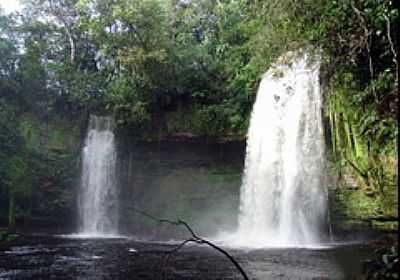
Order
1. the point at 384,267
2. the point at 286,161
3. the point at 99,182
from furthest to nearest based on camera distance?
1. the point at 99,182
2. the point at 286,161
3. the point at 384,267

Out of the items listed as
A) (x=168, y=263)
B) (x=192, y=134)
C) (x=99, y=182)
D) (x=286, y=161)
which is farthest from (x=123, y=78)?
(x=168, y=263)

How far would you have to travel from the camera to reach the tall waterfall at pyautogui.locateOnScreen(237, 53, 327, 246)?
1478cm

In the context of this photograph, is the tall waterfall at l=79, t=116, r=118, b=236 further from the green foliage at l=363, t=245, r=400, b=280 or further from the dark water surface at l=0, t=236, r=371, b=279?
the green foliage at l=363, t=245, r=400, b=280

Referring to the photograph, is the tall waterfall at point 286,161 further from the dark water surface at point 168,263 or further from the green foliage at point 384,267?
the green foliage at point 384,267

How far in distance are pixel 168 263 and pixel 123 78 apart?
1136 cm

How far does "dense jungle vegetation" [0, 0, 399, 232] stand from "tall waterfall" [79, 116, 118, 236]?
519mm

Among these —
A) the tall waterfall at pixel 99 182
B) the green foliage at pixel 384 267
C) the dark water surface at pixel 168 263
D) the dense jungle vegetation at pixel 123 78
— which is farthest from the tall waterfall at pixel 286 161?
the green foliage at pixel 384 267

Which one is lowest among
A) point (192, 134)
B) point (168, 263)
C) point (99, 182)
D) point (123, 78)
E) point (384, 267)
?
point (168, 263)

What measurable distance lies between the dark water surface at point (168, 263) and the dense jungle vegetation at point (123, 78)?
4030 mm

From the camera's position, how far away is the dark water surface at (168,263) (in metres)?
8.72

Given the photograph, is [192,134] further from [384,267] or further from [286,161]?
[384,267]

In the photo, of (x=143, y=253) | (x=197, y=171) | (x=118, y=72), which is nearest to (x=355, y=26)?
(x=143, y=253)

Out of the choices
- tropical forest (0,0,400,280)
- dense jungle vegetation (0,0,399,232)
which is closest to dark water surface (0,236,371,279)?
tropical forest (0,0,400,280)

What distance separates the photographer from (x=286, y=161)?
1535 centimetres
